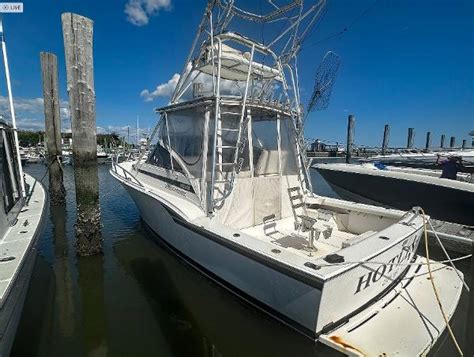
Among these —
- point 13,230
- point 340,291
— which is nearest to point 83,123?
point 13,230

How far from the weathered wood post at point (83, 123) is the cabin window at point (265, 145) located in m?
3.19

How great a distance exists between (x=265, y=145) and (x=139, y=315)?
3799 millimetres

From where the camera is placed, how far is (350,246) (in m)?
3.84

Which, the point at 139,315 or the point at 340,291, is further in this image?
the point at 139,315

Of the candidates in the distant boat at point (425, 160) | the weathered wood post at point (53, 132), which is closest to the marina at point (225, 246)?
the weathered wood post at point (53, 132)

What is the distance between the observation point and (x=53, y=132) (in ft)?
34.2

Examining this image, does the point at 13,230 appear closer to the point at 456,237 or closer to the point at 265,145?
the point at 265,145

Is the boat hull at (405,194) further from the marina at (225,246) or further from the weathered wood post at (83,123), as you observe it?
the weathered wood post at (83,123)

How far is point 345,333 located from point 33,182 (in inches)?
313

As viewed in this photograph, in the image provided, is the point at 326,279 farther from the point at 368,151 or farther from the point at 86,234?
the point at 368,151

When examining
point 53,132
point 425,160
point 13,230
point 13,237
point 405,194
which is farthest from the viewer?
point 425,160

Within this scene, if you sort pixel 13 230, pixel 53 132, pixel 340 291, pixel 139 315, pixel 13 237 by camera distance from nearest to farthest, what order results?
pixel 340 291, pixel 13 237, pixel 13 230, pixel 139 315, pixel 53 132

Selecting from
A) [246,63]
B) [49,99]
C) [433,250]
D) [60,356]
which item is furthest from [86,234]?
[433,250]

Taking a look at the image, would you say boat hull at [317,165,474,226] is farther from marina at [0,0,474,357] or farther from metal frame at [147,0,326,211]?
metal frame at [147,0,326,211]
